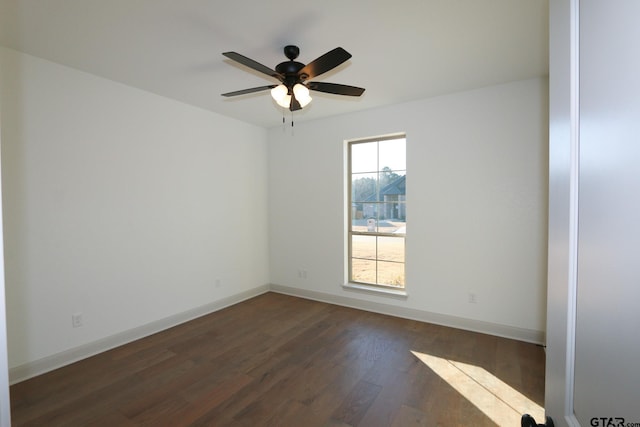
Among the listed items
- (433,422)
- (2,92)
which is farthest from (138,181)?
(433,422)

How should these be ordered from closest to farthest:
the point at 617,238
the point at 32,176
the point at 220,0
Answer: the point at 617,238, the point at 220,0, the point at 32,176

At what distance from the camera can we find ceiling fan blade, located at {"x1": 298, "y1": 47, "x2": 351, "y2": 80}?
1.79 meters

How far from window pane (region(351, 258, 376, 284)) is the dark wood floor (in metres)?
0.81

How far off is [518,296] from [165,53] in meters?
4.28

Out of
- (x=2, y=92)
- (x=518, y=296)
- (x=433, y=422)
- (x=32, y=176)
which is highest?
(x=2, y=92)

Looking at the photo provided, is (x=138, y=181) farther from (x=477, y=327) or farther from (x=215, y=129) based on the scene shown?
(x=477, y=327)

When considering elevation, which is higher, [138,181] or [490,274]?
[138,181]

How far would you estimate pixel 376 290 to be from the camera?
395 cm

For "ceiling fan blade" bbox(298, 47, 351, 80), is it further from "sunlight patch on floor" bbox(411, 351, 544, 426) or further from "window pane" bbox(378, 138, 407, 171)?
"sunlight patch on floor" bbox(411, 351, 544, 426)

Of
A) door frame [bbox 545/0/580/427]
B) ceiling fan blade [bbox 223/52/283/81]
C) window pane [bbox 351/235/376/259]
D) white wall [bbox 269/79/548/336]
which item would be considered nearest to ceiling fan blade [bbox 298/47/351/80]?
ceiling fan blade [bbox 223/52/283/81]

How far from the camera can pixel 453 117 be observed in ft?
11.2

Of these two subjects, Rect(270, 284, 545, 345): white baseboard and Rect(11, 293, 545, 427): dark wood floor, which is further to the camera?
Rect(270, 284, 545, 345): white baseboard

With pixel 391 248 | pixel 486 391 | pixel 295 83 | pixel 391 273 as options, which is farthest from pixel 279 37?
pixel 486 391

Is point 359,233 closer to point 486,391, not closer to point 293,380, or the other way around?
point 293,380
